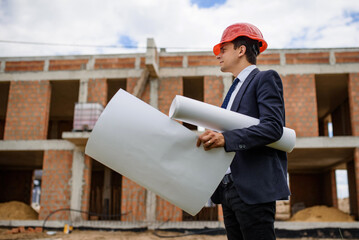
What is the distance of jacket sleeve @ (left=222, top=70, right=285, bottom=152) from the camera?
1.43 meters

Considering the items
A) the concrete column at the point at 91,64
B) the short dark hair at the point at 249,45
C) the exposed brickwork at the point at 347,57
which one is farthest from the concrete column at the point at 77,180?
the short dark hair at the point at 249,45

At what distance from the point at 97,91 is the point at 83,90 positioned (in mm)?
450

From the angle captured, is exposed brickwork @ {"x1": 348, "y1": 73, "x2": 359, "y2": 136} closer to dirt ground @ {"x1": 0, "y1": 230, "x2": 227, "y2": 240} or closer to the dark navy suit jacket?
dirt ground @ {"x1": 0, "y1": 230, "x2": 227, "y2": 240}

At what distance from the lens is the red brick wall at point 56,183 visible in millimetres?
10523

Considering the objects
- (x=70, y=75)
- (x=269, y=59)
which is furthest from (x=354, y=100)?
(x=70, y=75)

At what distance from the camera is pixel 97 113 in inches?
398

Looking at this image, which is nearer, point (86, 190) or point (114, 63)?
point (86, 190)

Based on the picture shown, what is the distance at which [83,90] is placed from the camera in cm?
1123

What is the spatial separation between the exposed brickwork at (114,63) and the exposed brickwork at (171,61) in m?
0.93

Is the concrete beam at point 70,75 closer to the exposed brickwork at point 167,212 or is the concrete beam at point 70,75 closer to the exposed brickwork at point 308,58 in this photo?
the exposed brickwork at point 167,212

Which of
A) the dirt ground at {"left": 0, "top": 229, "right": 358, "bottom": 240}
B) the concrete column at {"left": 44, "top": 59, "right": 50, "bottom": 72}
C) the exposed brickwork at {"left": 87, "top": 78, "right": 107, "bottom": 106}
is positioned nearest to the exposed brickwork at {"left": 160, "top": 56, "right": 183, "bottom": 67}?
the exposed brickwork at {"left": 87, "top": 78, "right": 107, "bottom": 106}

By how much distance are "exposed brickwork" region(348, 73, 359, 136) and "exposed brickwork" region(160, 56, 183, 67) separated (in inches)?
203

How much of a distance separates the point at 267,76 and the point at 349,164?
12411 millimetres

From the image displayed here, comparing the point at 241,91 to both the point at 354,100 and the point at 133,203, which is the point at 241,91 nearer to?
the point at 133,203
